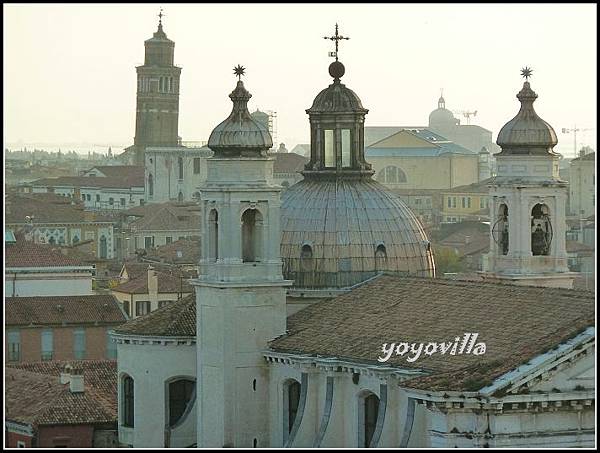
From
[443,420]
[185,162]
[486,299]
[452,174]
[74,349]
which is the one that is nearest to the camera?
[443,420]

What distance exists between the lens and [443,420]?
40531mm

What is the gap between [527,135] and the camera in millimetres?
54906

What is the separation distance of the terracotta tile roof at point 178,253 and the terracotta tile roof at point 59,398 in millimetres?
43666

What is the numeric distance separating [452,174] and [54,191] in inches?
847

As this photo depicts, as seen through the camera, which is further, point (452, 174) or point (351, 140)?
point (452, 174)

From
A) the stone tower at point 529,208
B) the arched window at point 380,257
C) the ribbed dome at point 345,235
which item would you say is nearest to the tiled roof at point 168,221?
the stone tower at point 529,208

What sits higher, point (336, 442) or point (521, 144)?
point (521, 144)

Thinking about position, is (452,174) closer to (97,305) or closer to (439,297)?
(97,305)

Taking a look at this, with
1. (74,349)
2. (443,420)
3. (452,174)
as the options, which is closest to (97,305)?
(74,349)

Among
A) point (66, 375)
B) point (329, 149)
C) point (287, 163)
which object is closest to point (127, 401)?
point (329, 149)

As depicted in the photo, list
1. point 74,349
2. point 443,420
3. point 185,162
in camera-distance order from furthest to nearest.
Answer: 1. point 185,162
2. point 74,349
3. point 443,420

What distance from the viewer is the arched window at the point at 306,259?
53.0m

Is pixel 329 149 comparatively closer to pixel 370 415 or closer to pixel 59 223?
pixel 370 415

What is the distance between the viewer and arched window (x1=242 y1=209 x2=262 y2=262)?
50.5 meters
